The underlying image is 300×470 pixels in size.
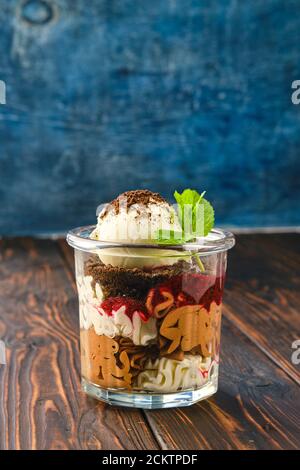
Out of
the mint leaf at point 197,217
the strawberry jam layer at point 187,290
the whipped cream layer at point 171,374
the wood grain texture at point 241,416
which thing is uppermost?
the mint leaf at point 197,217

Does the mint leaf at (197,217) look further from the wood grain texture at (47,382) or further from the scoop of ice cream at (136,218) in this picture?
the wood grain texture at (47,382)

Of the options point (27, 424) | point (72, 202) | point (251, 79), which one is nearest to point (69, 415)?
point (27, 424)

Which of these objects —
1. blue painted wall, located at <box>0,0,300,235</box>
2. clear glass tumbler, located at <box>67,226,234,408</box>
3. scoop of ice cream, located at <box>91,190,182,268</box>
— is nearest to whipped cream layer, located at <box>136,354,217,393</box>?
clear glass tumbler, located at <box>67,226,234,408</box>

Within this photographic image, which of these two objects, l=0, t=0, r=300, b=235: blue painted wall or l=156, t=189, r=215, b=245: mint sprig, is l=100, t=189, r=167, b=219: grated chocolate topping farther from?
l=0, t=0, r=300, b=235: blue painted wall

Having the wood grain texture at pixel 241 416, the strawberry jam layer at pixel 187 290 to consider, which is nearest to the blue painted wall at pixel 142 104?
the wood grain texture at pixel 241 416

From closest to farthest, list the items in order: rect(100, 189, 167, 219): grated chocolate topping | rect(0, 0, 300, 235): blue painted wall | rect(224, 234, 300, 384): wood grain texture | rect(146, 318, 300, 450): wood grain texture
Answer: rect(146, 318, 300, 450): wood grain texture → rect(100, 189, 167, 219): grated chocolate topping → rect(224, 234, 300, 384): wood grain texture → rect(0, 0, 300, 235): blue painted wall

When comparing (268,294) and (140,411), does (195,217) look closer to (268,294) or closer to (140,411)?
(140,411)

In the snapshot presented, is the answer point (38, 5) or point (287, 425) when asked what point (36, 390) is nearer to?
point (287, 425)

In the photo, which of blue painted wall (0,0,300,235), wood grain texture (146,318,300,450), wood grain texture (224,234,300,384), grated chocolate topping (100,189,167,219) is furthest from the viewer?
blue painted wall (0,0,300,235)
